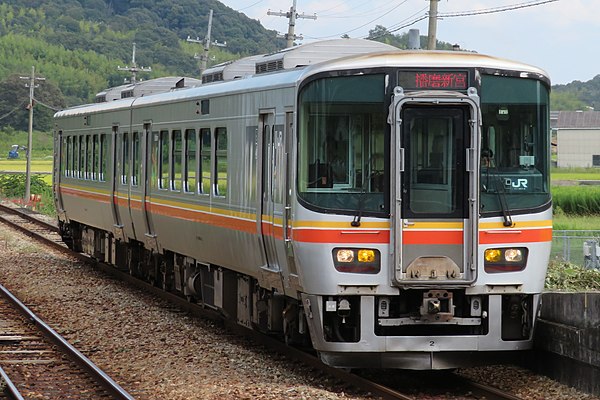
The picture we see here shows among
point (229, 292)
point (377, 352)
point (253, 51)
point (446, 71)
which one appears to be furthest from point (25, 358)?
point (253, 51)

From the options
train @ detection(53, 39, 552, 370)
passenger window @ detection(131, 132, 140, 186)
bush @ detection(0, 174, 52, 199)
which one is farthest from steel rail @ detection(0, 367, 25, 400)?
bush @ detection(0, 174, 52, 199)

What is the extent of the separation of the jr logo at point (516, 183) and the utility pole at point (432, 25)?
11.9 meters

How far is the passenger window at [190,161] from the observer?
14.9 metres

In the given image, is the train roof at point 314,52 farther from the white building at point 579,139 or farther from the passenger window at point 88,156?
the white building at point 579,139

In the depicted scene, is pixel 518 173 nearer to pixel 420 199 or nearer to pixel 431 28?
pixel 420 199

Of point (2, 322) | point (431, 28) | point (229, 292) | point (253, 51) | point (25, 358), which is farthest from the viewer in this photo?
point (253, 51)

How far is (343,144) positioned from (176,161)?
212 inches

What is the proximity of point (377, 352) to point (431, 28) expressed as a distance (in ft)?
43.9

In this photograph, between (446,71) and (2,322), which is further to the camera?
(2,322)

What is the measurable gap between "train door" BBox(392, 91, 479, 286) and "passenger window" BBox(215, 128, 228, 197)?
3.52m

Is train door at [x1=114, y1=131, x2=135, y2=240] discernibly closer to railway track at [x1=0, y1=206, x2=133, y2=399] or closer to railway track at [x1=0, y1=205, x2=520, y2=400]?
railway track at [x1=0, y1=205, x2=520, y2=400]

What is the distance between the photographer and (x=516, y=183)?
35.3 feet

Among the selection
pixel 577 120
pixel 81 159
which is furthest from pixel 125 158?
pixel 577 120

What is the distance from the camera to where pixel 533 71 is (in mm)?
10836
